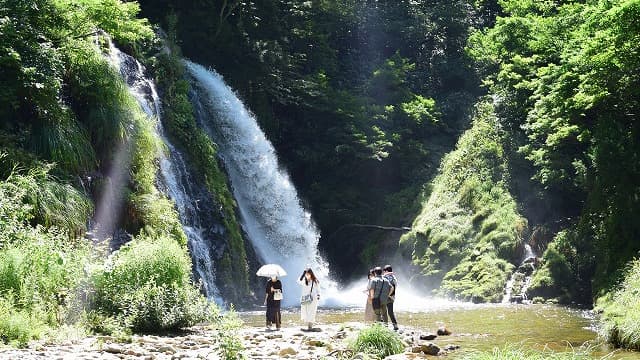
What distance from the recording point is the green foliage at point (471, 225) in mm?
24969

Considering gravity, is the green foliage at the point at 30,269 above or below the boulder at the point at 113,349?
above

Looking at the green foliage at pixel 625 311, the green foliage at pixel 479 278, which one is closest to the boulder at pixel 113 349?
the green foliage at pixel 625 311

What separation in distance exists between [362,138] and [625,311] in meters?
19.9

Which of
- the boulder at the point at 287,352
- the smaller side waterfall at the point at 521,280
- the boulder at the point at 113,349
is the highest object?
the smaller side waterfall at the point at 521,280

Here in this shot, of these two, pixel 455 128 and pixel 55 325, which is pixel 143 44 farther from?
pixel 455 128

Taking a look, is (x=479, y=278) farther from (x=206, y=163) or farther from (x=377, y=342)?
(x=377, y=342)

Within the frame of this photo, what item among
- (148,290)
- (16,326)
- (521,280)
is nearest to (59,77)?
(148,290)

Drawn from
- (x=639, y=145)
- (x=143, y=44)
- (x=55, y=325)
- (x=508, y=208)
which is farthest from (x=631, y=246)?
(x=143, y=44)

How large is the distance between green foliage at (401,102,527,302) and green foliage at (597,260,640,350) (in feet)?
20.4

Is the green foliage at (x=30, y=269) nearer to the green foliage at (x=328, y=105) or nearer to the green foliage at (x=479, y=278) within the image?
the green foliage at (x=479, y=278)

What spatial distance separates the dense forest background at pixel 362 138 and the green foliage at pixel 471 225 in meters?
0.08

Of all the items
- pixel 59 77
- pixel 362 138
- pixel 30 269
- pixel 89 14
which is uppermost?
pixel 362 138

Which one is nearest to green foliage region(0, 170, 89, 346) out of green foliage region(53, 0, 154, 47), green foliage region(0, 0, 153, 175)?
green foliage region(0, 0, 153, 175)

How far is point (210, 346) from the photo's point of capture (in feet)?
34.7
